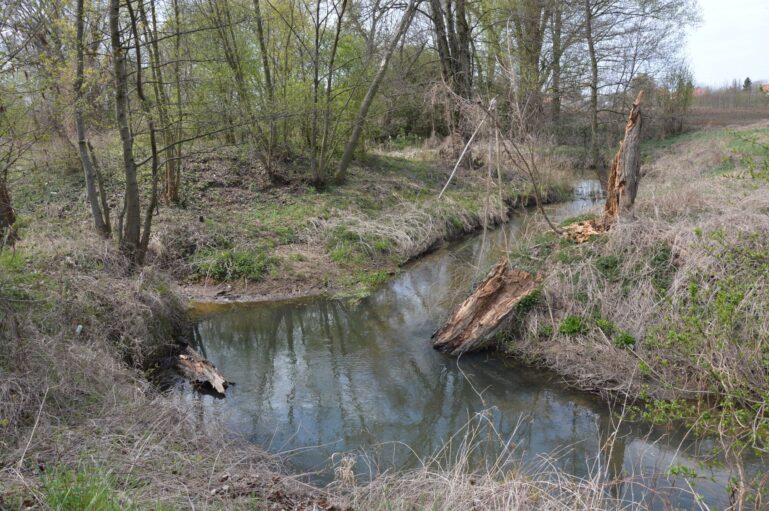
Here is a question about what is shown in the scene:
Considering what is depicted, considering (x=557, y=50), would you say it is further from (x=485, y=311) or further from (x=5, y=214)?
(x=5, y=214)

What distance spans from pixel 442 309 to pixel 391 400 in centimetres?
300

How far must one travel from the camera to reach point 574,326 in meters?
7.72

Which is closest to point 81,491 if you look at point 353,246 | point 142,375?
point 142,375

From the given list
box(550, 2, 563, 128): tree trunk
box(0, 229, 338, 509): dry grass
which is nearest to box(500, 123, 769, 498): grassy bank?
box(0, 229, 338, 509): dry grass

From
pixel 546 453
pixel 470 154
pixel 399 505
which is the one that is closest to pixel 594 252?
pixel 546 453

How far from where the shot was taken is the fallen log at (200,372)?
23.0 feet

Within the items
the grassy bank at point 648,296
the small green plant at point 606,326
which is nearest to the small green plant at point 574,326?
the grassy bank at point 648,296

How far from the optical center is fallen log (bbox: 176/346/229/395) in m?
7.01

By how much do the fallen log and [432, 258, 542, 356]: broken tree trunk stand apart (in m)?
2.96

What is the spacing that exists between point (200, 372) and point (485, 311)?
3.80 metres

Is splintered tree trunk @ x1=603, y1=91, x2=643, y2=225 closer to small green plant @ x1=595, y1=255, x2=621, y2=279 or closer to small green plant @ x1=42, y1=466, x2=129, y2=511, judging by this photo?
small green plant @ x1=595, y1=255, x2=621, y2=279

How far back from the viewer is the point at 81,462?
12.5 ft

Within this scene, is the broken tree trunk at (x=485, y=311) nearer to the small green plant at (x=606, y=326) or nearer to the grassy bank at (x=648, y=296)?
the grassy bank at (x=648, y=296)

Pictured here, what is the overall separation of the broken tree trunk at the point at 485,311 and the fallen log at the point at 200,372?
296 cm
